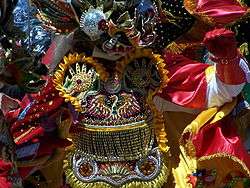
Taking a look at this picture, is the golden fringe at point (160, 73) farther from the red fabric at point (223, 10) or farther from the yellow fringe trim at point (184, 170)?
the red fabric at point (223, 10)

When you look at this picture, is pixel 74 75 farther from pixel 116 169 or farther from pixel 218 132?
pixel 218 132

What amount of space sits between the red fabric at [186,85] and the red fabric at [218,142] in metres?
0.11

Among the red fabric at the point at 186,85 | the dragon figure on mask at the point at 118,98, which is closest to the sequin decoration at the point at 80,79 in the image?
the dragon figure on mask at the point at 118,98

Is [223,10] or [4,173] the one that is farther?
[223,10]

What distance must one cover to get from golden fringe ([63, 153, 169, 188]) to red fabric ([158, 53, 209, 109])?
0.25 meters

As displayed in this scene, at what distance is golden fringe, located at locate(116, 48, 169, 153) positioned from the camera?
8.55 feet

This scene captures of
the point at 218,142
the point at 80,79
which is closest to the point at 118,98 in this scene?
the point at 80,79

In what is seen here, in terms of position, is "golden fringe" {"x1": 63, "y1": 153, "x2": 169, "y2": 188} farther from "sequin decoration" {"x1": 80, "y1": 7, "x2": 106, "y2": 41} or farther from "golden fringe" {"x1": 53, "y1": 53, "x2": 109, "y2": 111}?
"sequin decoration" {"x1": 80, "y1": 7, "x2": 106, "y2": 41}

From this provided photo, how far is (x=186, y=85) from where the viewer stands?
272 cm

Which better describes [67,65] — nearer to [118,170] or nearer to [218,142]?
[118,170]

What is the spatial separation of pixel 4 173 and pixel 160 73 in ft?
2.01

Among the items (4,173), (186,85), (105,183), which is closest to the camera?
(4,173)

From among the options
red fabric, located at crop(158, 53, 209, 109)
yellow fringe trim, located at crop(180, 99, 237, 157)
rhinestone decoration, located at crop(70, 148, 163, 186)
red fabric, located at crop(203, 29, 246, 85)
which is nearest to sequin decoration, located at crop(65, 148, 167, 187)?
rhinestone decoration, located at crop(70, 148, 163, 186)

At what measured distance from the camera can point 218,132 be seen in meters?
2.65
